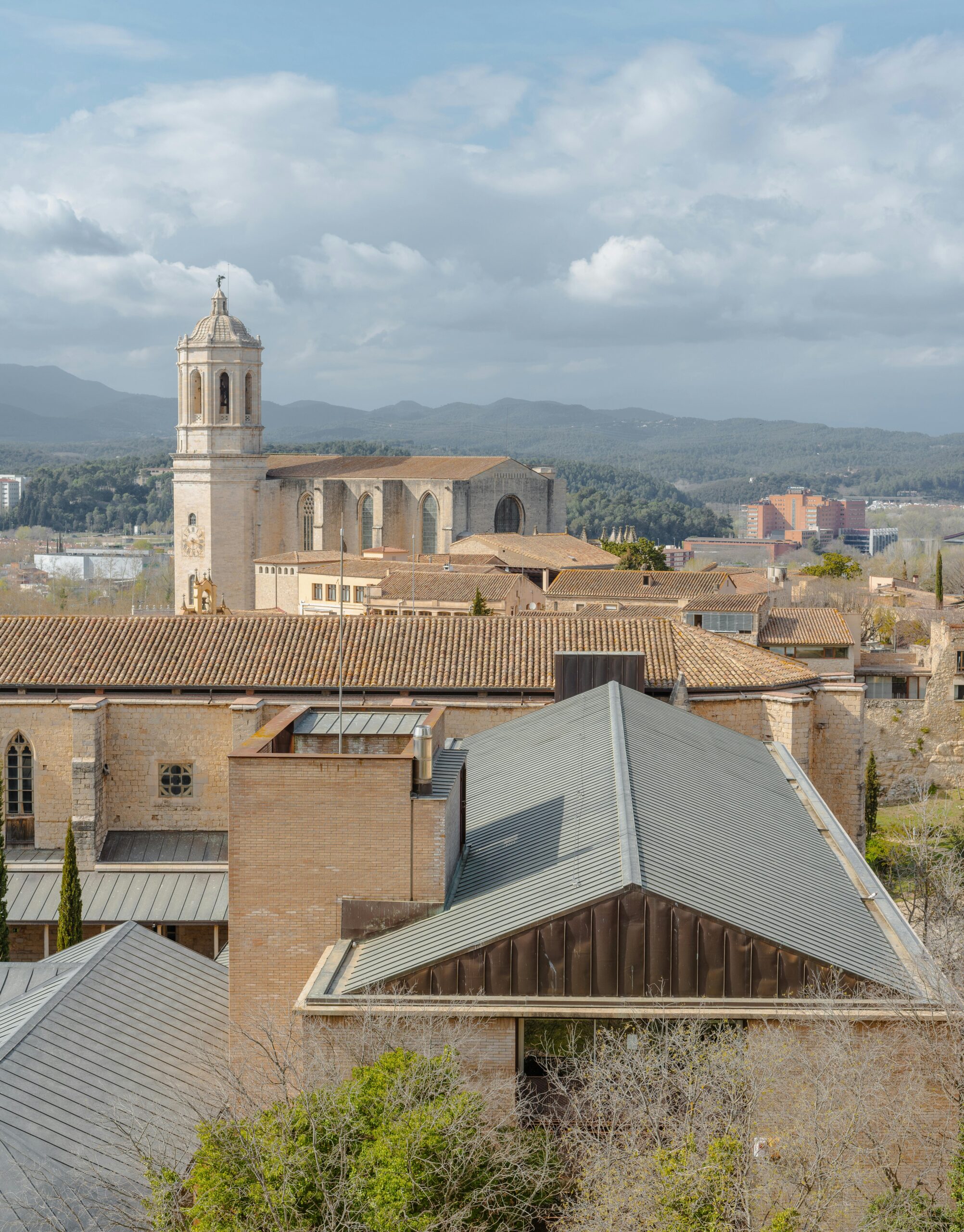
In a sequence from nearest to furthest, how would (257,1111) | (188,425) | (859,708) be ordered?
1. (257,1111)
2. (859,708)
3. (188,425)

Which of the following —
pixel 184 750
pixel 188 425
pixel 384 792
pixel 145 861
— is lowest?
pixel 145 861

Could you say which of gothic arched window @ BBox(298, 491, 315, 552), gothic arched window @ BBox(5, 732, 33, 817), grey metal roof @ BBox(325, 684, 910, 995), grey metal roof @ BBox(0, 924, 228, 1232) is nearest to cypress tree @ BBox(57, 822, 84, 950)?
grey metal roof @ BBox(0, 924, 228, 1232)

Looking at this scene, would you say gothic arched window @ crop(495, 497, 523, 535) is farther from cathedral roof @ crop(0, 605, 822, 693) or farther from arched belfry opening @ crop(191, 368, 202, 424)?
cathedral roof @ crop(0, 605, 822, 693)

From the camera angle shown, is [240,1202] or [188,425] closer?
[240,1202]

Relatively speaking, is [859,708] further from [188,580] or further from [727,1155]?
[188,580]

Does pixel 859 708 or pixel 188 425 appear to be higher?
pixel 188 425

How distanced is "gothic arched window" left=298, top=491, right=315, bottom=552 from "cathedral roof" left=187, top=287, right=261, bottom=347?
11.1 metres

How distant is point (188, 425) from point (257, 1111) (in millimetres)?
80070

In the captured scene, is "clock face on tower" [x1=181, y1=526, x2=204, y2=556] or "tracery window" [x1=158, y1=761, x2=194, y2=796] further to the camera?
"clock face on tower" [x1=181, y1=526, x2=204, y2=556]

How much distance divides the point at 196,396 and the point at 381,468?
13.8 metres

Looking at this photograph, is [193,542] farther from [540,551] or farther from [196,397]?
[540,551]

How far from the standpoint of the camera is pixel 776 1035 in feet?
41.7

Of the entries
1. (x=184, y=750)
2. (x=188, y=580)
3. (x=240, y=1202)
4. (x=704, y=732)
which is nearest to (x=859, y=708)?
(x=704, y=732)

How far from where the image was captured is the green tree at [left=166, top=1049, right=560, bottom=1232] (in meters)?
10.6
